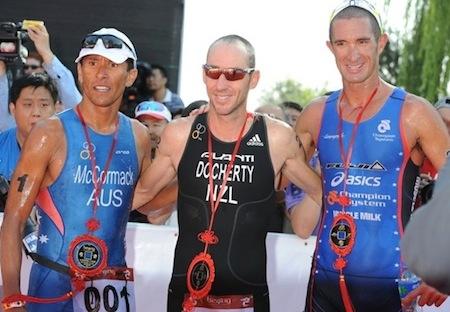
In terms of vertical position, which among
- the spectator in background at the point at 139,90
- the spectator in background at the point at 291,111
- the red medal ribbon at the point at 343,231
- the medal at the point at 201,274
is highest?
the spectator in background at the point at 139,90

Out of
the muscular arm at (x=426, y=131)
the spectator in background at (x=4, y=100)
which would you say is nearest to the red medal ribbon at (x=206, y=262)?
the muscular arm at (x=426, y=131)

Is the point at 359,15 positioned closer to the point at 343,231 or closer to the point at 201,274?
the point at 343,231

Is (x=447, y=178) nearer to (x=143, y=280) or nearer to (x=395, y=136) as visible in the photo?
(x=395, y=136)

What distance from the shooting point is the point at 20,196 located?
3.94 meters

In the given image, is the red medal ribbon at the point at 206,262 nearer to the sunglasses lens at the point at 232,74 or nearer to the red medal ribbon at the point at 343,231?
the sunglasses lens at the point at 232,74

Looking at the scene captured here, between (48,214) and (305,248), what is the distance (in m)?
2.02

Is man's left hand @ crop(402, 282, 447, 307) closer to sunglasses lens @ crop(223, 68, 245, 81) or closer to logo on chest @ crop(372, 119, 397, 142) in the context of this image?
logo on chest @ crop(372, 119, 397, 142)

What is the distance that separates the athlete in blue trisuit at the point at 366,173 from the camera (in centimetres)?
416

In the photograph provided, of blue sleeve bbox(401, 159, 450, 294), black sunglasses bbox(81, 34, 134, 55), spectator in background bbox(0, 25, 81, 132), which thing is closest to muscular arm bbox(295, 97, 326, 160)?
black sunglasses bbox(81, 34, 134, 55)

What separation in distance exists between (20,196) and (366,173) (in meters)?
1.64

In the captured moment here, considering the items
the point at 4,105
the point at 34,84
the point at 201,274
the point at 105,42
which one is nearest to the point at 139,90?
the point at 4,105

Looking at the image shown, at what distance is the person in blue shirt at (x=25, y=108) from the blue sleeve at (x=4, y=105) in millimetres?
519

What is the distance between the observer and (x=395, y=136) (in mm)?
4176

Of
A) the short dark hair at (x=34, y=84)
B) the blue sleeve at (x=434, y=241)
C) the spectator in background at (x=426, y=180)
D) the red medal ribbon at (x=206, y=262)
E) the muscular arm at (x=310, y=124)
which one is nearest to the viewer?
the blue sleeve at (x=434, y=241)
